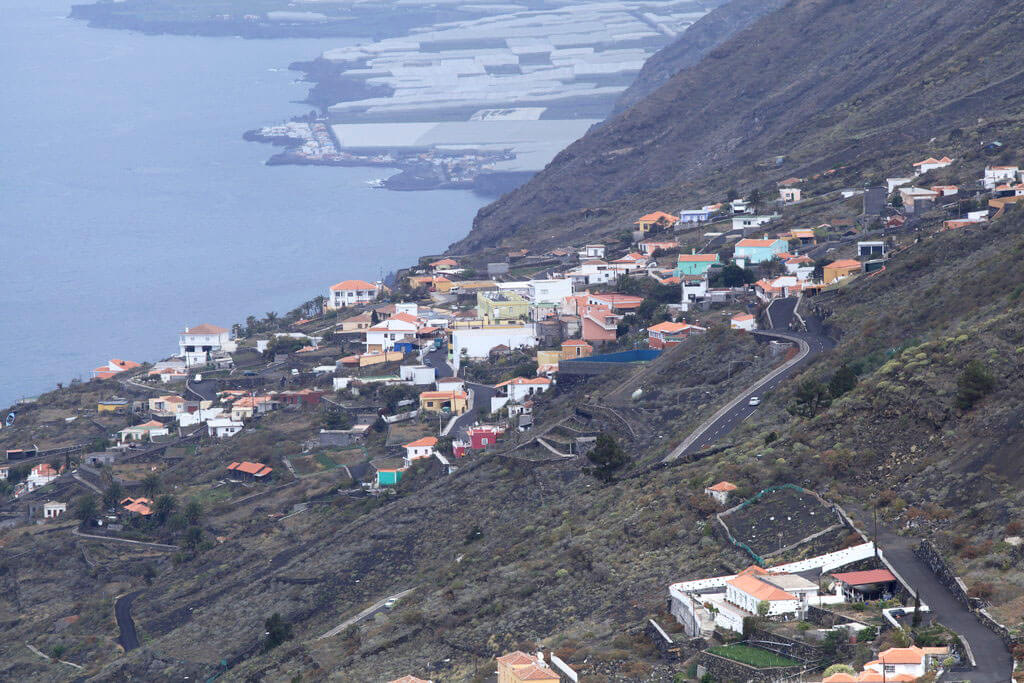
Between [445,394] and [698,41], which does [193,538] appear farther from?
[698,41]

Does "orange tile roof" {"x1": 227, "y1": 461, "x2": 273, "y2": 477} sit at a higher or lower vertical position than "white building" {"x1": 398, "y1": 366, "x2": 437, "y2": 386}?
lower

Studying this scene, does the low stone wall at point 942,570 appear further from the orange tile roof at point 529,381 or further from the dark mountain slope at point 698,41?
the dark mountain slope at point 698,41

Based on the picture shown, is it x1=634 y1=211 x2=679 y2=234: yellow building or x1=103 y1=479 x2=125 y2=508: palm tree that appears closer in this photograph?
x1=103 y1=479 x2=125 y2=508: palm tree

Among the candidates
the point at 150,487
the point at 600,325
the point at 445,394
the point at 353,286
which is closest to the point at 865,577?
the point at 445,394

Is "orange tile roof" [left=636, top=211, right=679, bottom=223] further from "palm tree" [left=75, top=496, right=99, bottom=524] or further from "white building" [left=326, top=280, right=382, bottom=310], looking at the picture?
"palm tree" [left=75, top=496, right=99, bottom=524]

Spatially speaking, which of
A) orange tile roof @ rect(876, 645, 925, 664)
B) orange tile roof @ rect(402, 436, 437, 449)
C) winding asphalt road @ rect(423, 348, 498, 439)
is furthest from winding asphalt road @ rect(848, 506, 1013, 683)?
winding asphalt road @ rect(423, 348, 498, 439)
